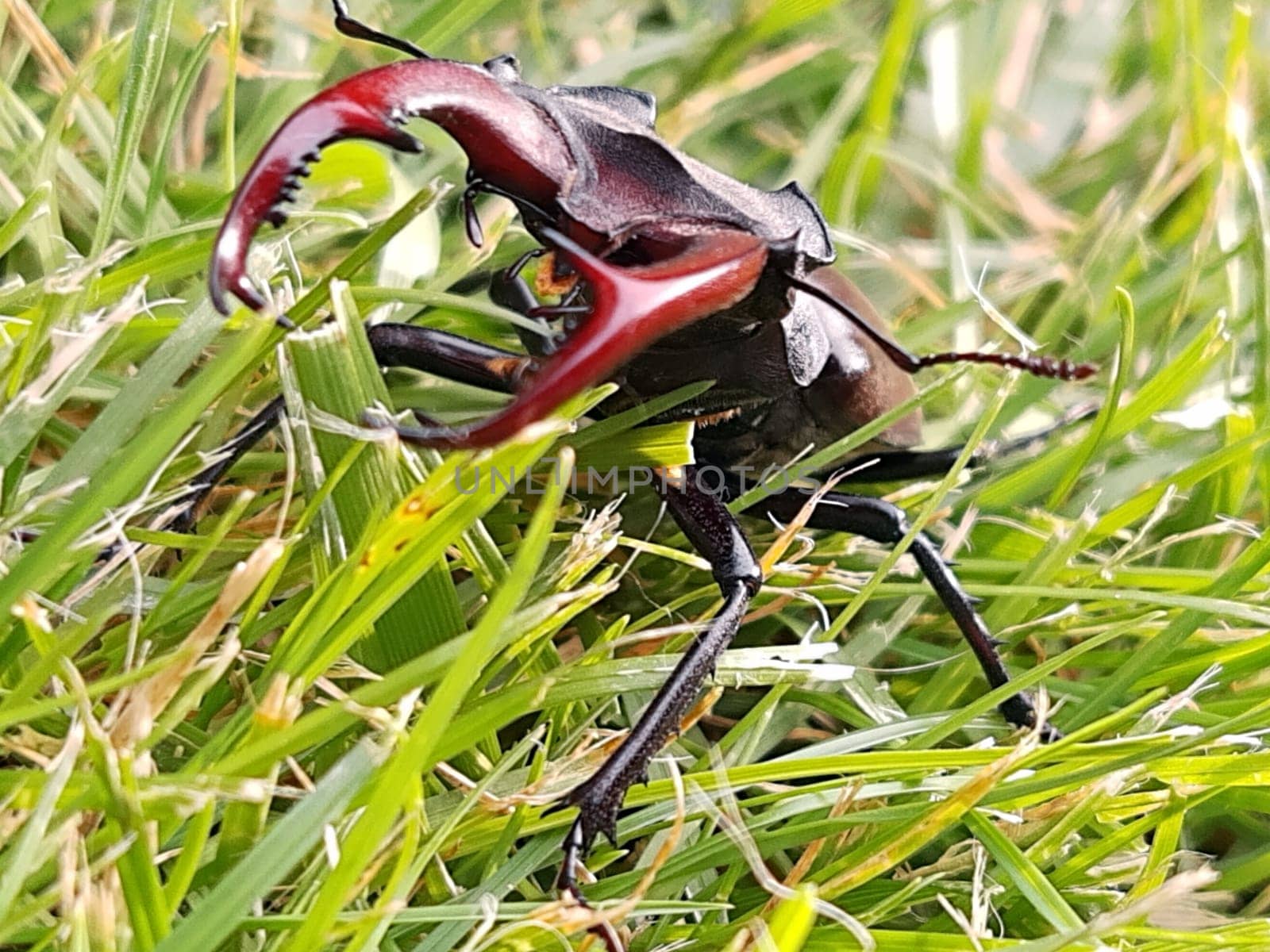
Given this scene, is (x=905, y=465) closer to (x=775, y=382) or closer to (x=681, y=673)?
(x=775, y=382)

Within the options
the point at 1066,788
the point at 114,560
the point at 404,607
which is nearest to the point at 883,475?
the point at 1066,788

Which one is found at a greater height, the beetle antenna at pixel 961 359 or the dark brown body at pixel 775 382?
the beetle antenna at pixel 961 359

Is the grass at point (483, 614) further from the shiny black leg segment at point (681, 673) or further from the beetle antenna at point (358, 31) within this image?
the beetle antenna at point (358, 31)

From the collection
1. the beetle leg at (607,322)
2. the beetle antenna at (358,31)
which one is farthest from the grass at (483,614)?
the beetle antenna at (358,31)

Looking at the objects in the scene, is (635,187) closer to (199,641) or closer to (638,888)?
(199,641)

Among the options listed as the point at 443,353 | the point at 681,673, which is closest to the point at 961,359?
the point at 681,673

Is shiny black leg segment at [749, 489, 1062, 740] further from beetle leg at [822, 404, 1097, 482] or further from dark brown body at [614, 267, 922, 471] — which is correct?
beetle leg at [822, 404, 1097, 482]
